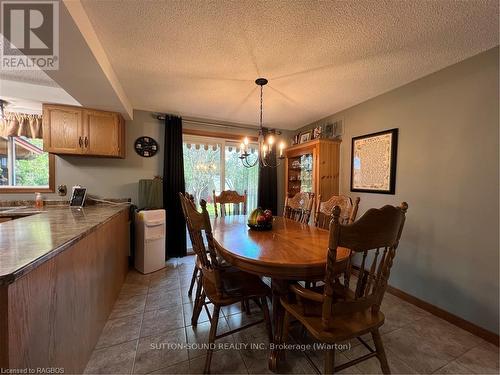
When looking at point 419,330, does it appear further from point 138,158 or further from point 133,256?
point 138,158

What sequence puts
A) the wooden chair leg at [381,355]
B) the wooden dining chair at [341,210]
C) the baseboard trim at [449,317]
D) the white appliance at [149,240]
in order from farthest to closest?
the white appliance at [149,240], the wooden dining chair at [341,210], the baseboard trim at [449,317], the wooden chair leg at [381,355]

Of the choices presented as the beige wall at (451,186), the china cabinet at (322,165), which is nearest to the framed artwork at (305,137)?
the china cabinet at (322,165)

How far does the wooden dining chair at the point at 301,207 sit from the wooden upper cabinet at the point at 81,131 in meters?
2.43

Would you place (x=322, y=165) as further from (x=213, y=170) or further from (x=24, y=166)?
(x=24, y=166)

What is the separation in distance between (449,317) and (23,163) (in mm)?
5105

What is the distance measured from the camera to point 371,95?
101 inches

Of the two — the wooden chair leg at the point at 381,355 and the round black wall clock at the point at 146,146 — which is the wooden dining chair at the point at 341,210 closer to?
the wooden chair leg at the point at 381,355

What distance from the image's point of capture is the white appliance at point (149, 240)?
2.70m

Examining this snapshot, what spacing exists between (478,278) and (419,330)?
0.66 m

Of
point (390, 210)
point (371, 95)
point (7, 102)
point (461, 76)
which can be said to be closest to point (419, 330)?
point (390, 210)

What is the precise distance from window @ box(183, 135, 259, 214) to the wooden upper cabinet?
1.06 meters

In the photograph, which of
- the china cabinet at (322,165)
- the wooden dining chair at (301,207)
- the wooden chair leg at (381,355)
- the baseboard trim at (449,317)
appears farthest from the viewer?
the china cabinet at (322,165)

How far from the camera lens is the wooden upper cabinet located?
2.47m

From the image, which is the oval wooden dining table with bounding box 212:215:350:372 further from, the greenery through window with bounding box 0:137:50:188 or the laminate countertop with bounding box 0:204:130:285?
the greenery through window with bounding box 0:137:50:188
